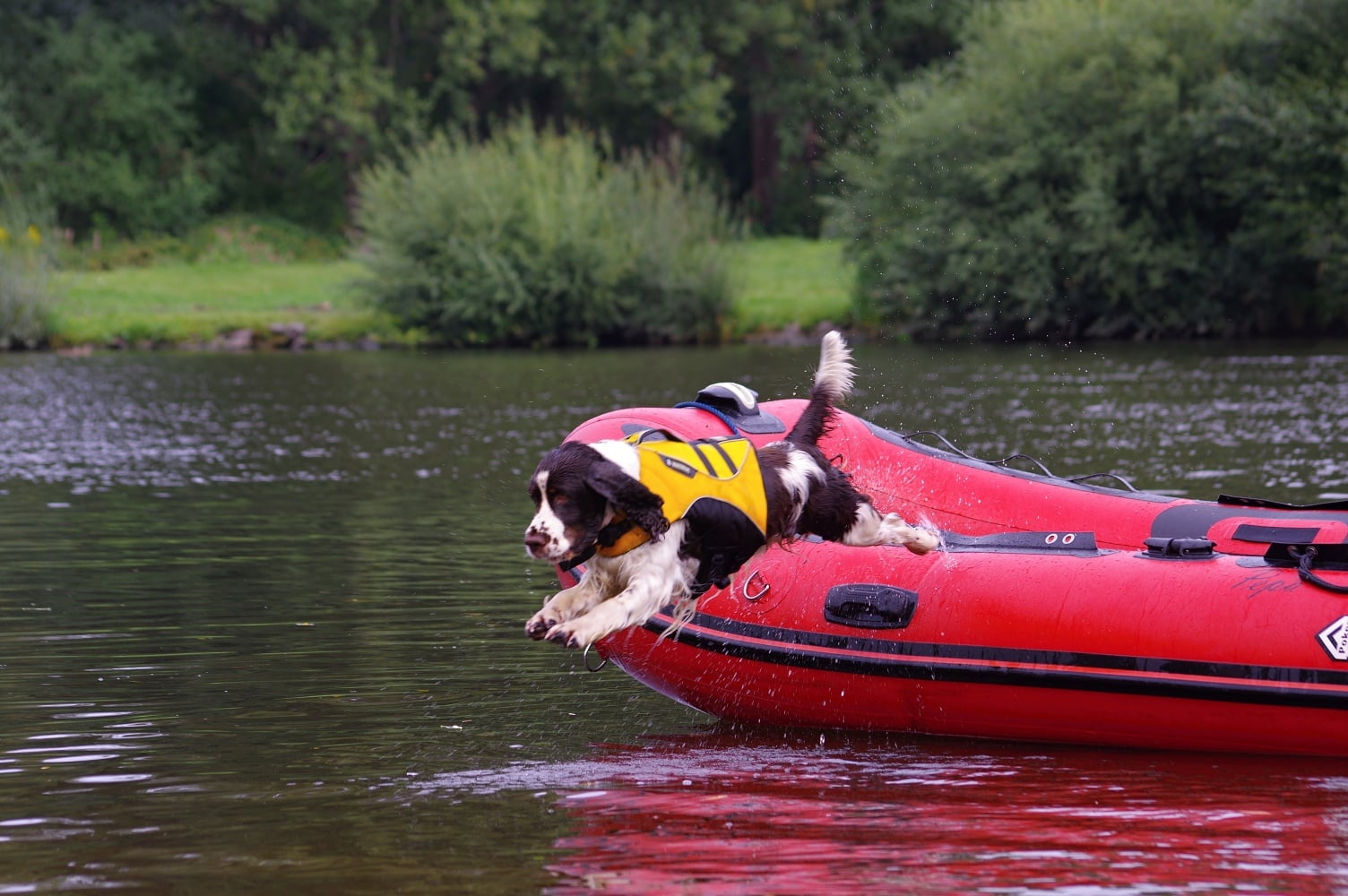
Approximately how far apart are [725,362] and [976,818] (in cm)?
2261

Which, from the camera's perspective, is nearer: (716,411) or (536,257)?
(716,411)

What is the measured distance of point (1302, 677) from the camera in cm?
671

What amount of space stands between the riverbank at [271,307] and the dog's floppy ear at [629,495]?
2882 centimetres

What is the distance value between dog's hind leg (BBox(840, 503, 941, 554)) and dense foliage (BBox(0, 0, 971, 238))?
38.7m

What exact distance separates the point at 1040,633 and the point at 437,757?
2.62 m

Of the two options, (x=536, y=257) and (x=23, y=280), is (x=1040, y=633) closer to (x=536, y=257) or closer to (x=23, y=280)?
(x=536, y=257)

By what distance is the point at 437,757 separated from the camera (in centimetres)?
714

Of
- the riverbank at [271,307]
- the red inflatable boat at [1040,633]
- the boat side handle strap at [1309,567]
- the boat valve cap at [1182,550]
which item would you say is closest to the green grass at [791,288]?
the riverbank at [271,307]

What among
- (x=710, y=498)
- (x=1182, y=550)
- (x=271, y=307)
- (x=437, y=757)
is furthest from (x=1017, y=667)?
(x=271, y=307)

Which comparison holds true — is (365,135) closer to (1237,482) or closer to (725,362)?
(725,362)

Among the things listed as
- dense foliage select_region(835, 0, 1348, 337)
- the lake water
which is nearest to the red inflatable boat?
the lake water

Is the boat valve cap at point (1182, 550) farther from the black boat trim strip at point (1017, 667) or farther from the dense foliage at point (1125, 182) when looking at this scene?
the dense foliage at point (1125, 182)

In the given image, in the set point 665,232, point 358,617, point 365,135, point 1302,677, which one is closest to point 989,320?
point 665,232

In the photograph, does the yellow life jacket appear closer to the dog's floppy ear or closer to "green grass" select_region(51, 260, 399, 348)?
the dog's floppy ear
